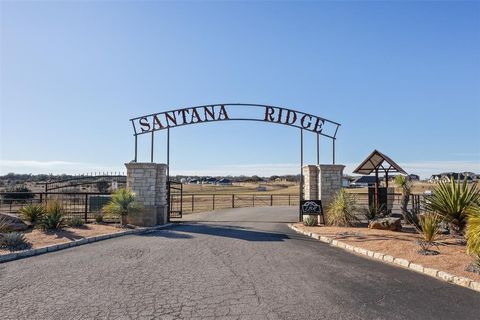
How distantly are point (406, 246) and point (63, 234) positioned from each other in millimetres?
10505

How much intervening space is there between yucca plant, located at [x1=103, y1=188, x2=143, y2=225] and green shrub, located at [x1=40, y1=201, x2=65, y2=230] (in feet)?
6.46

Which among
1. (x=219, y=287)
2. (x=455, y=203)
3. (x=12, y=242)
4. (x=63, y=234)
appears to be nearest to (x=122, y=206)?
(x=63, y=234)

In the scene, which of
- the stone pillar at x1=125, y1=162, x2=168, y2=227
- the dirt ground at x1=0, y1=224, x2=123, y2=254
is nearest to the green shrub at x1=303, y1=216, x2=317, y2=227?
the stone pillar at x1=125, y1=162, x2=168, y2=227

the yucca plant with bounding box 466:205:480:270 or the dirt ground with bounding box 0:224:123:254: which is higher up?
the yucca plant with bounding box 466:205:480:270

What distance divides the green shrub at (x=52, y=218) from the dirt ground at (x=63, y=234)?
0.83 feet

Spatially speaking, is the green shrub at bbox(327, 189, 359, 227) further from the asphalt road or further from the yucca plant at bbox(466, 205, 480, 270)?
the yucca plant at bbox(466, 205, 480, 270)

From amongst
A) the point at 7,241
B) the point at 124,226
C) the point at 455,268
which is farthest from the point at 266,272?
the point at 124,226

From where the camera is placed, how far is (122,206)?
1540cm

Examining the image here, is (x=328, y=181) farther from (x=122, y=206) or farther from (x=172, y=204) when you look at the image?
(x=172, y=204)

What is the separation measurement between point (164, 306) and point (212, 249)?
A: 16.3 feet

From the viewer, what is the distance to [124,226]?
15.4m

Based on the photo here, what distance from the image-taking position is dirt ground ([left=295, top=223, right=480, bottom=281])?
27.7ft

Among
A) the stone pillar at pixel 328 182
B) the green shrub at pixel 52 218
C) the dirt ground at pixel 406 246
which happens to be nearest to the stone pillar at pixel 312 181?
the stone pillar at pixel 328 182

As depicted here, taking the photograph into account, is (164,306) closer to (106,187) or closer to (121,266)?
(121,266)
